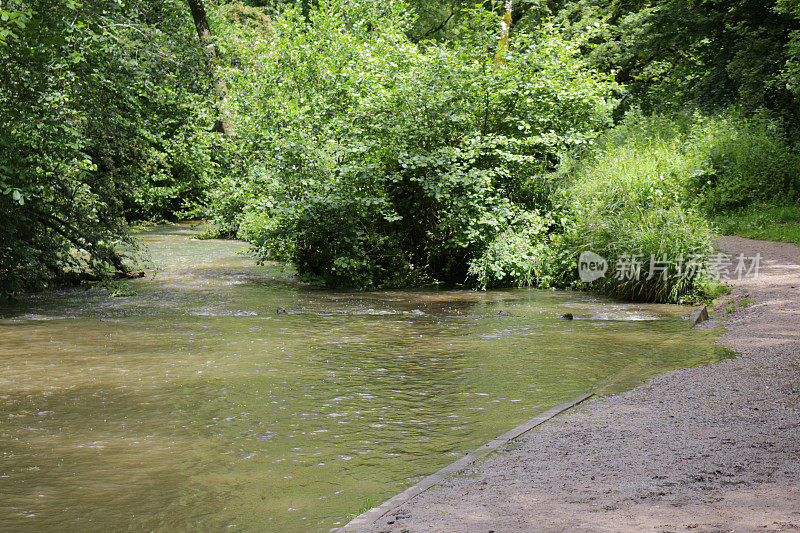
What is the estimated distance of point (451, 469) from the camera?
4.96m

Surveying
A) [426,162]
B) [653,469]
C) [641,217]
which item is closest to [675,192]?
[641,217]

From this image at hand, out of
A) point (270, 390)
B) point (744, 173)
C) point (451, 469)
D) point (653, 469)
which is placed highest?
point (744, 173)

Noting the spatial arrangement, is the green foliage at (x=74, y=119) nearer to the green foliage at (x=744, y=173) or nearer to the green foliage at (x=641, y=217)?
the green foliage at (x=641, y=217)

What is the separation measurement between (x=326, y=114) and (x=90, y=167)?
645 cm

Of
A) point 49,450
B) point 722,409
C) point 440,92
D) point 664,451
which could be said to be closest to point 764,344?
point 722,409

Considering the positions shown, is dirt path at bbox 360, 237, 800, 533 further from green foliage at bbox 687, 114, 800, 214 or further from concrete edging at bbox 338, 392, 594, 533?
green foliage at bbox 687, 114, 800, 214

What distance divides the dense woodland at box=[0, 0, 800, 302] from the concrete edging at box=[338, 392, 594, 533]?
7.55m

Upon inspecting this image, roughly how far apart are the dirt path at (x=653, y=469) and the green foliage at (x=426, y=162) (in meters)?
8.33

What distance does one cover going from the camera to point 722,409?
20.1ft

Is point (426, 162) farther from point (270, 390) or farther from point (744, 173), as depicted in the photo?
point (744, 173)

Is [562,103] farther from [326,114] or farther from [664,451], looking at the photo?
[664,451]

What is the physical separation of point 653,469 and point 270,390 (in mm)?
4165

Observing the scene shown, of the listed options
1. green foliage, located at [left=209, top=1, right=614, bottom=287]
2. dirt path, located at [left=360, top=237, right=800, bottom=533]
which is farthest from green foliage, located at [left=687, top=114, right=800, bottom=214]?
dirt path, located at [left=360, top=237, right=800, bottom=533]

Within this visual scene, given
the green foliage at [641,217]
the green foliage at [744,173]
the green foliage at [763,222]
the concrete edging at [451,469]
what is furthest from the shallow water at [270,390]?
the green foliage at [744,173]
